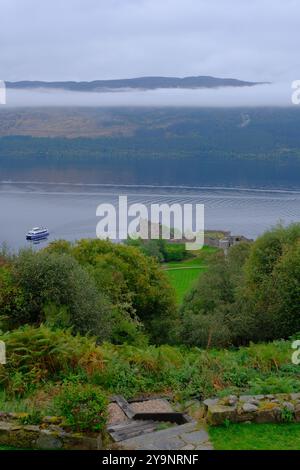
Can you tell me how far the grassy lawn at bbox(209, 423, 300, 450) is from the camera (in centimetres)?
725

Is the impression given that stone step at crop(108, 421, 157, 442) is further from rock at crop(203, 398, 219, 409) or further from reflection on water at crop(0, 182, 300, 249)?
reflection on water at crop(0, 182, 300, 249)

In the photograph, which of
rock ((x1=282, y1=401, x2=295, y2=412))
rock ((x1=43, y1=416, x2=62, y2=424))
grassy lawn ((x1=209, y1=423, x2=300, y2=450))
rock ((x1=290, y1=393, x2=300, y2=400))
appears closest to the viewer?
grassy lawn ((x1=209, y1=423, x2=300, y2=450))

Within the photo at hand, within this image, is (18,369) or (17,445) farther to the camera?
(18,369)

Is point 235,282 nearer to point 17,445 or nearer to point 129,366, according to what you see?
point 129,366

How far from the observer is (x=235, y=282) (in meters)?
25.5

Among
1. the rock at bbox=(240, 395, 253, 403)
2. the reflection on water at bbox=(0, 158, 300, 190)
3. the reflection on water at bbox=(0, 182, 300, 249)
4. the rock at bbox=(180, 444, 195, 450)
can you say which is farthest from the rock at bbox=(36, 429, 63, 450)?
the reflection on water at bbox=(0, 158, 300, 190)

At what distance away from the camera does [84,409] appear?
7113 millimetres

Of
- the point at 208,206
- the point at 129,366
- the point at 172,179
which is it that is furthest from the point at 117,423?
the point at 172,179

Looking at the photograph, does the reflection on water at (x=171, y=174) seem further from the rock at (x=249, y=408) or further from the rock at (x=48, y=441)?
the rock at (x=48, y=441)

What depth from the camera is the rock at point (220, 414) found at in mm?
7824

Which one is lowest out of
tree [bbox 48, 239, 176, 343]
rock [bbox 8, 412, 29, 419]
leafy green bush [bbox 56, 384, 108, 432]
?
tree [bbox 48, 239, 176, 343]

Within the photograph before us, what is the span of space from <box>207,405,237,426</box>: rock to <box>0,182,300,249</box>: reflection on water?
65634 millimetres

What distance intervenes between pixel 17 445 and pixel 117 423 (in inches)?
59.1

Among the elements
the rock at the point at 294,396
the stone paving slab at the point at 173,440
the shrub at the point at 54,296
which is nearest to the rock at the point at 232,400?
the stone paving slab at the point at 173,440
